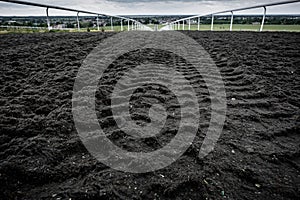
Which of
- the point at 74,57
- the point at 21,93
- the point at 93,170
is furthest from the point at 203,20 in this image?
the point at 93,170

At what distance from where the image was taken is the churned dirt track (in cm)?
138

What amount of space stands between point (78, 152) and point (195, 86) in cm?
212

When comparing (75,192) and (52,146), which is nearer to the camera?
(75,192)

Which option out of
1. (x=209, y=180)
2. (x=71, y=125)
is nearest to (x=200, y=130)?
(x=209, y=180)

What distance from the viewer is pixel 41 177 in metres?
1.48

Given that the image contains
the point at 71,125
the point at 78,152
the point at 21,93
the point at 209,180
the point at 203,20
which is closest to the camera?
the point at 209,180

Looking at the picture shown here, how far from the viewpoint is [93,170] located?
155cm

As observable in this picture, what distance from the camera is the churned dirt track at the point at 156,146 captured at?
1.38 meters

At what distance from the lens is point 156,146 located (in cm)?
187

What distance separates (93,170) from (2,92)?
219 cm

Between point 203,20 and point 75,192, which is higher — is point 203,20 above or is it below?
above

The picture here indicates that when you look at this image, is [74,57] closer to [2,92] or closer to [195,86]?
[2,92]

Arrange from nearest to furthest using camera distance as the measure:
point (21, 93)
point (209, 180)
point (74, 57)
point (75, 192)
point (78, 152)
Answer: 1. point (75, 192)
2. point (209, 180)
3. point (78, 152)
4. point (21, 93)
5. point (74, 57)

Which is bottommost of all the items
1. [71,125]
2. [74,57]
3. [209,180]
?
[209,180]
